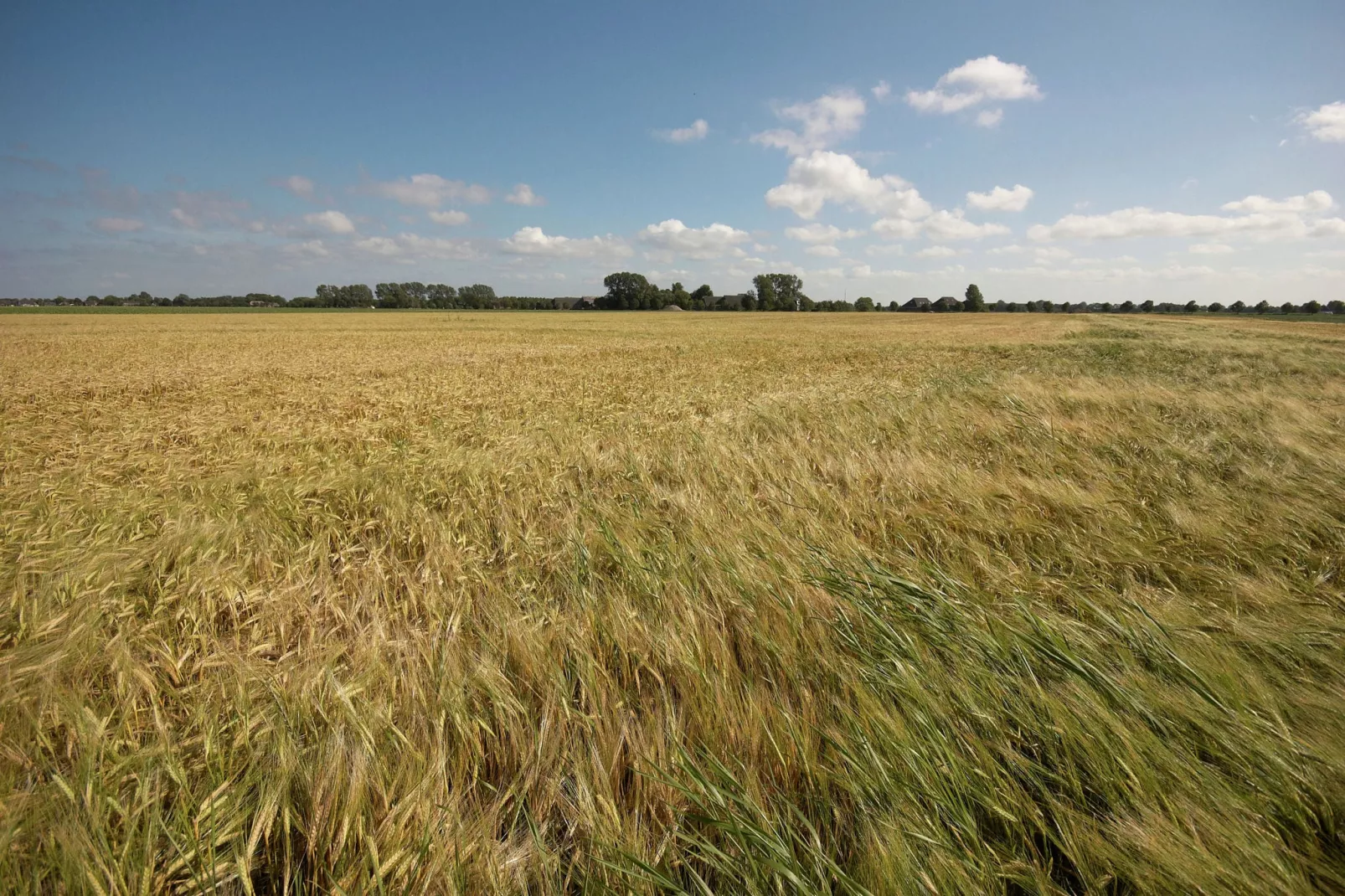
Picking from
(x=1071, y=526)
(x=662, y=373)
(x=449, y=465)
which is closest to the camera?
(x=1071, y=526)

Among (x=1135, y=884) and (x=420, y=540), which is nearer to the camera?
(x=1135, y=884)

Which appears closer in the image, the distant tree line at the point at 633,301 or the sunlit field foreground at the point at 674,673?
the sunlit field foreground at the point at 674,673

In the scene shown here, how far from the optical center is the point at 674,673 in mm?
1506

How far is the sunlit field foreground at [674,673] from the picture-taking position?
3.10 feet

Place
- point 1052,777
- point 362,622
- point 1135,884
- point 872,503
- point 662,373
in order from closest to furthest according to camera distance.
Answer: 1. point 1135,884
2. point 1052,777
3. point 362,622
4. point 872,503
5. point 662,373

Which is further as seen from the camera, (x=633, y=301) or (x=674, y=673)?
(x=633, y=301)

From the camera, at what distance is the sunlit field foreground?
3.10 ft

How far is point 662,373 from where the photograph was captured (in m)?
10.2

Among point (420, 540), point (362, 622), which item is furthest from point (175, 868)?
point (420, 540)

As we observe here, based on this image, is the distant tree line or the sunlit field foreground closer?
the sunlit field foreground

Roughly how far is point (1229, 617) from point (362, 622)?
2860mm

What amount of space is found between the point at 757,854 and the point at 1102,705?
0.88 meters

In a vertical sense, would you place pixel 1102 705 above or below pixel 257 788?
above

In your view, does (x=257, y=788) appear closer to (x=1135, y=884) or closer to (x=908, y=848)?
(x=908, y=848)
